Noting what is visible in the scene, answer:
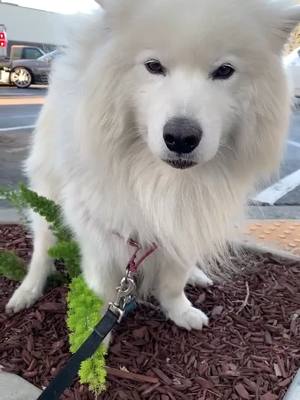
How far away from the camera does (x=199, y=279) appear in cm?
265

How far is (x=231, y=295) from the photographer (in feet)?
8.38

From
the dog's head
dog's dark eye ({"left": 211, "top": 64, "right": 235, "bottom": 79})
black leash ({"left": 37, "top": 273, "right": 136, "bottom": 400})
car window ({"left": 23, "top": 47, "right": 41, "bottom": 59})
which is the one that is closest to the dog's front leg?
black leash ({"left": 37, "top": 273, "right": 136, "bottom": 400})

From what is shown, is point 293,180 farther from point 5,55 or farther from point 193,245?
point 5,55

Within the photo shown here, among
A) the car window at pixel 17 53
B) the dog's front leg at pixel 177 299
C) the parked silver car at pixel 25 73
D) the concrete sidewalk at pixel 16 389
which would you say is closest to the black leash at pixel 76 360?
the concrete sidewalk at pixel 16 389

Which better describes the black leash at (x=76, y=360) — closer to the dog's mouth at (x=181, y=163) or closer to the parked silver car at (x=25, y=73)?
the dog's mouth at (x=181, y=163)

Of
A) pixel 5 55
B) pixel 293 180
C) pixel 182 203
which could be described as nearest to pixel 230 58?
pixel 182 203

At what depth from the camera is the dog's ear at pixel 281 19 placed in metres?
1.72

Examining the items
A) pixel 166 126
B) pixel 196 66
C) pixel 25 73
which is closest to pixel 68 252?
pixel 166 126

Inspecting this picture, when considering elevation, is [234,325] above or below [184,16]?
below

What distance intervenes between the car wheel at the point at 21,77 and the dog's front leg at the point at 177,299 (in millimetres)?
16053

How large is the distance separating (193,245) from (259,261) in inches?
36.9

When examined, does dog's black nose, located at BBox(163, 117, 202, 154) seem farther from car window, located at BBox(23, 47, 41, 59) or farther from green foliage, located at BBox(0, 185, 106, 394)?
car window, located at BBox(23, 47, 41, 59)

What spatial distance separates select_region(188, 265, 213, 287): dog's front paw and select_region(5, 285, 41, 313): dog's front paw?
0.78 m

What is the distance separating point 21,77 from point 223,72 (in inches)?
668
